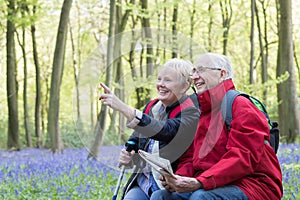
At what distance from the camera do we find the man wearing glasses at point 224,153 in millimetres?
3350

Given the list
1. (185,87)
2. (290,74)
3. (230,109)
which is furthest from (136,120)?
(290,74)

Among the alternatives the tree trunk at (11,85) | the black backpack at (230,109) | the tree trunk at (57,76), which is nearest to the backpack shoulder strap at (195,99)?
the black backpack at (230,109)

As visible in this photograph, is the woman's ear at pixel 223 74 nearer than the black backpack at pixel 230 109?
No

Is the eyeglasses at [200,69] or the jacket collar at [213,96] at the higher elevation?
the eyeglasses at [200,69]

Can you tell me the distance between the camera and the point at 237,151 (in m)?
3.35

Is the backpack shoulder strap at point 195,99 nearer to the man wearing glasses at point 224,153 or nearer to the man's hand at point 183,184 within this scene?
the man wearing glasses at point 224,153

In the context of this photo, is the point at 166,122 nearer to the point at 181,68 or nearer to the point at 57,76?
the point at 181,68

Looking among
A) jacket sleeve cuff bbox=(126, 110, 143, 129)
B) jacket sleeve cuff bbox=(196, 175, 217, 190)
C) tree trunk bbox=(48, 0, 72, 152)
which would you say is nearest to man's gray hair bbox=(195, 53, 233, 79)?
jacket sleeve cuff bbox=(126, 110, 143, 129)

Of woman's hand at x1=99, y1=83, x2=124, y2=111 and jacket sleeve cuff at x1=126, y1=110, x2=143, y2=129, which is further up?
woman's hand at x1=99, y1=83, x2=124, y2=111

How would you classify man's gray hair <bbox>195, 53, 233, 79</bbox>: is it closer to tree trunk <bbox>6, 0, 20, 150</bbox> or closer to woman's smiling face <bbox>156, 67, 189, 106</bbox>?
woman's smiling face <bbox>156, 67, 189, 106</bbox>

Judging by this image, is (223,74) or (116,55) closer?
(223,74)

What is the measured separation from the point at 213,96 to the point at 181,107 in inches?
22.3

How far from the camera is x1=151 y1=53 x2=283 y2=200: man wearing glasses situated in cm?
335

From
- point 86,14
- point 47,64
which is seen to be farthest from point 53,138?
point 47,64
